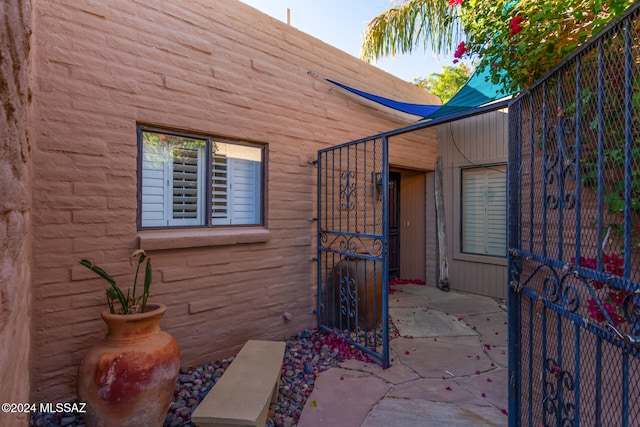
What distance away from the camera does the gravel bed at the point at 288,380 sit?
221cm

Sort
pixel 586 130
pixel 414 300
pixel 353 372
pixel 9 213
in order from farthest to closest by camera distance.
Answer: pixel 414 300
pixel 353 372
pixel 586 130
pixel 9 213

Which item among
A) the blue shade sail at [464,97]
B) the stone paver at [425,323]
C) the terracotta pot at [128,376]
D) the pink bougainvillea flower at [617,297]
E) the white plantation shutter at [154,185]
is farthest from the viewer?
the blue shade sail at [464,97]

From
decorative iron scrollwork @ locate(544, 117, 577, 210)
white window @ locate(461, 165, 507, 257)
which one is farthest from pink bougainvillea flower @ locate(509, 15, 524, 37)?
white window @ locate(461, 165, 507, 257)

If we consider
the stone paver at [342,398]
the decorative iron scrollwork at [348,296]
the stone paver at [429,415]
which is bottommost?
the stone paver at [342,398]

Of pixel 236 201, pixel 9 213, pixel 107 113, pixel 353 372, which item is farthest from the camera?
pixel 236 201

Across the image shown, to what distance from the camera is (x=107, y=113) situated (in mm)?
2502

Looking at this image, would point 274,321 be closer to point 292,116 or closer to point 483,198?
point 292,116

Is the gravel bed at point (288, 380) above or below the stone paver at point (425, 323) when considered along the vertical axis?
below

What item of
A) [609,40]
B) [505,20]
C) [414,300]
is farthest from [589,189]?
[414,300]

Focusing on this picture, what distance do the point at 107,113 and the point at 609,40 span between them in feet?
9.59

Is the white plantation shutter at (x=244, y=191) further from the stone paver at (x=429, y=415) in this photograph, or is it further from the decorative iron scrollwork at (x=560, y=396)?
the decorative iron scrollwork at (x=560, y=396)

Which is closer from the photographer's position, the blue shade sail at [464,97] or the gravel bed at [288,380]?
the gravel bed at [288,380]

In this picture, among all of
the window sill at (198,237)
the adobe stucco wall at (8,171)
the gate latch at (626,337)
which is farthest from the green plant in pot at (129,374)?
the gate latch at (626,337)

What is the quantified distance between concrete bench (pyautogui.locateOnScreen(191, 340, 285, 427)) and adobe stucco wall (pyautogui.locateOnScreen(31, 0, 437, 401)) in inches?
29.4
